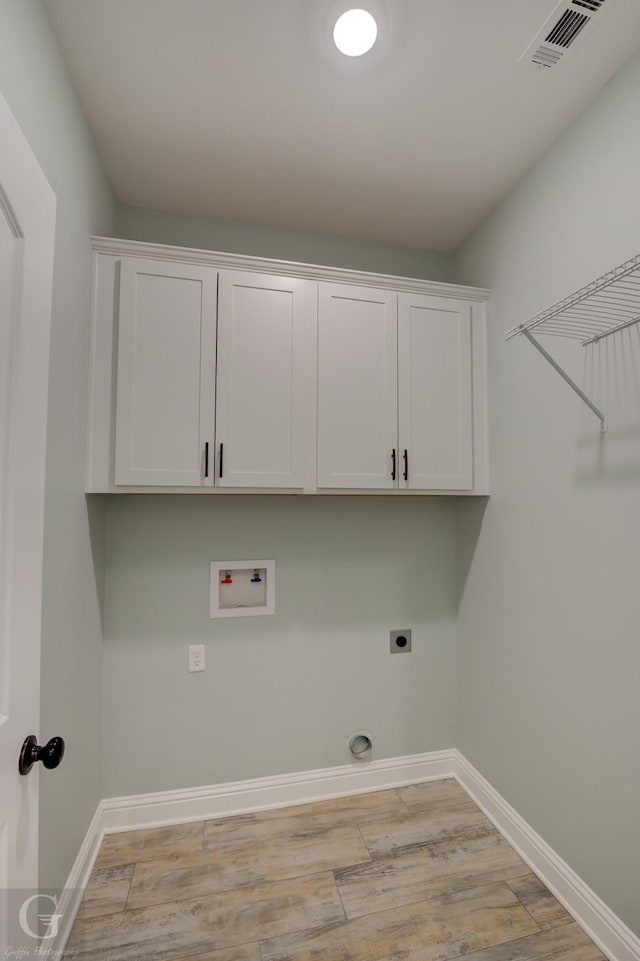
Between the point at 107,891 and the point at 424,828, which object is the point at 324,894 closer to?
the point at 424,828

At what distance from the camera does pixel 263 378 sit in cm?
185

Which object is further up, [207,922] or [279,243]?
[279,243]

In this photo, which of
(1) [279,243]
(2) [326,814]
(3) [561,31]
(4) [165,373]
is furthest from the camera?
(1) [279,243]

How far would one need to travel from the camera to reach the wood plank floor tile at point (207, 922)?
1.41m

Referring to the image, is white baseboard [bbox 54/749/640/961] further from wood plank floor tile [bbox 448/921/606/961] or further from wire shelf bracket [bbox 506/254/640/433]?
wire shelf bracket [bbox 506/254/640/433]

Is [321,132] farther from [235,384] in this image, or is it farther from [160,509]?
[160,509]

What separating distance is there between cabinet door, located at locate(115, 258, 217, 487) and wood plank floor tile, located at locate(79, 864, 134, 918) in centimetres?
147

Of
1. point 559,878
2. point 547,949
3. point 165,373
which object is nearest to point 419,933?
point 547,949

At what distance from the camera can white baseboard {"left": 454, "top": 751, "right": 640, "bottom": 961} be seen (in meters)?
1.38

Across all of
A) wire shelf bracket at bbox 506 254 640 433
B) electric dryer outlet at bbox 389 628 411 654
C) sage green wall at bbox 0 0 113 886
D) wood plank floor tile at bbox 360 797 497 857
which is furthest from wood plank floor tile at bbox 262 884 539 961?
wire shelf bracket at bbox 506 254 640 433

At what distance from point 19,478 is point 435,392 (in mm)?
1689

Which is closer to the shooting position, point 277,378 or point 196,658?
point 277,378

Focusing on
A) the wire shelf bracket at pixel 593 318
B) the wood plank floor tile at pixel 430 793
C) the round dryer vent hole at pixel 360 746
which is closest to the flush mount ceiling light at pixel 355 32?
the wire shelf bracket at pixel 593 318

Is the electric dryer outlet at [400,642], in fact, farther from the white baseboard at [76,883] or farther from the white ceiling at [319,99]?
the white ceiling at [319,99]
